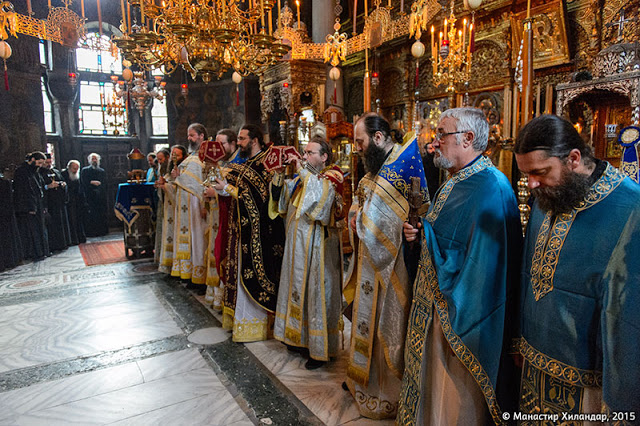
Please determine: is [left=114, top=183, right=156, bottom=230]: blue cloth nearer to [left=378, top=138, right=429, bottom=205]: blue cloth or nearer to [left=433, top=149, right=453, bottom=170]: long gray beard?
[left=378, top=138, right=429, bottom=205]: blue cloth

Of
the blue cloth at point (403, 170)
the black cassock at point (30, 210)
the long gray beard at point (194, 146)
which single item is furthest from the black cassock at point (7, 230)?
the blue cloth at point (403, 170)

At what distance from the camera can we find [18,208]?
24.7 feet

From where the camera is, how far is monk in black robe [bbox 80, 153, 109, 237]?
37.0ft

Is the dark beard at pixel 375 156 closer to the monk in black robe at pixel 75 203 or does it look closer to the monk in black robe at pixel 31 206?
the monk in black robe at pixel 31 206

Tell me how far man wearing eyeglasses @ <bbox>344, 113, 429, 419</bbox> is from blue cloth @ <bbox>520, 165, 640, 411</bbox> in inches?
34.9

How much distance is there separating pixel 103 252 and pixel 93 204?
333cm

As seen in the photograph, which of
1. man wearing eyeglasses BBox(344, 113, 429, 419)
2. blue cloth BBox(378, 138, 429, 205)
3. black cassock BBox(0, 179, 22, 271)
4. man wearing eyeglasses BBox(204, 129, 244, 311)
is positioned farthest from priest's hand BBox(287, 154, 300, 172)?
black cassock BBox(0, 179, 22, 271)

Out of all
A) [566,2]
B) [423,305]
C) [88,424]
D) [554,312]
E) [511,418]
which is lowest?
[88,424]

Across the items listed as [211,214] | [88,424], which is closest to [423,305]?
[88,424]

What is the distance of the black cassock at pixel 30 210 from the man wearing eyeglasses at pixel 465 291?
333 inches

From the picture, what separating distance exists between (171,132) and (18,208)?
8.02 metres

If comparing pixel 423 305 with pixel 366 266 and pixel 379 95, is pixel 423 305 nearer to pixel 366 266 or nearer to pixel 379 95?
pixel 366 266

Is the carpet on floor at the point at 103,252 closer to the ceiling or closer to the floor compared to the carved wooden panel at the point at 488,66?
closer to the floor

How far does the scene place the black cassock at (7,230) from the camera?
7.02 metres
